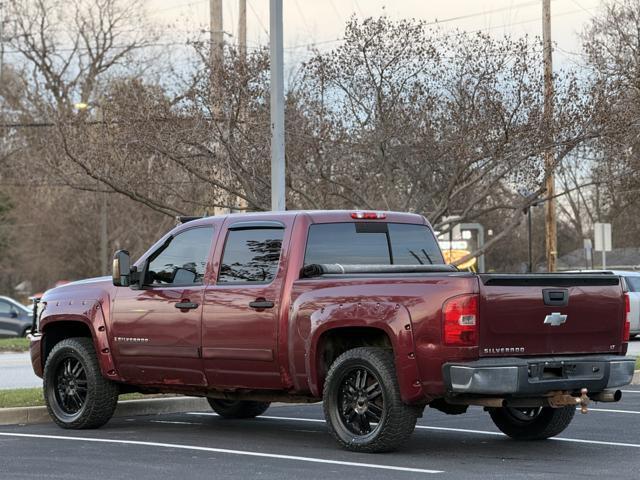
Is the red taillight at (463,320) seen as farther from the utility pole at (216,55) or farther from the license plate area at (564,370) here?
the utility pole at (216,55)

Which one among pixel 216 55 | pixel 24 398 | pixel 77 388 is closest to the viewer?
pixel 77 388

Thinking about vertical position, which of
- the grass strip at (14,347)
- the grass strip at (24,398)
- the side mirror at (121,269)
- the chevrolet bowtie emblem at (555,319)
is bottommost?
the grass strip at (14,347)

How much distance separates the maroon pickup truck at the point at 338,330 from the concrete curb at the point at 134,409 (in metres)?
0.51

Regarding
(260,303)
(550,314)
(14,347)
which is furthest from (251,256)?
(14,347)

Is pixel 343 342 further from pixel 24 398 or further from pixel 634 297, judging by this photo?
pixel 634 297

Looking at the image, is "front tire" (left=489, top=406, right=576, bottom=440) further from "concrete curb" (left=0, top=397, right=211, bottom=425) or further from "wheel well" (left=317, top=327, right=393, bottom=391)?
"concrete curb" (left=0, top=397, right=211, bottom=425)

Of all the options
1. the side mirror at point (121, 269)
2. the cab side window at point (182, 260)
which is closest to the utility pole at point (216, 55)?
the cab side window at point (182, 260)

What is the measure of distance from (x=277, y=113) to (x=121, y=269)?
5.44 metres

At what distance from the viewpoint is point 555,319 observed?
9867 millimetres

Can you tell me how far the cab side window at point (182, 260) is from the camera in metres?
11.6

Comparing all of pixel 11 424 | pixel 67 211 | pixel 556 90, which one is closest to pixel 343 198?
pixel 556 90

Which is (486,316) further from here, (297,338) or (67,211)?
(67,211)

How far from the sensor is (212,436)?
1158 centimetres

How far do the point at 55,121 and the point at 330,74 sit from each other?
5.17 m
